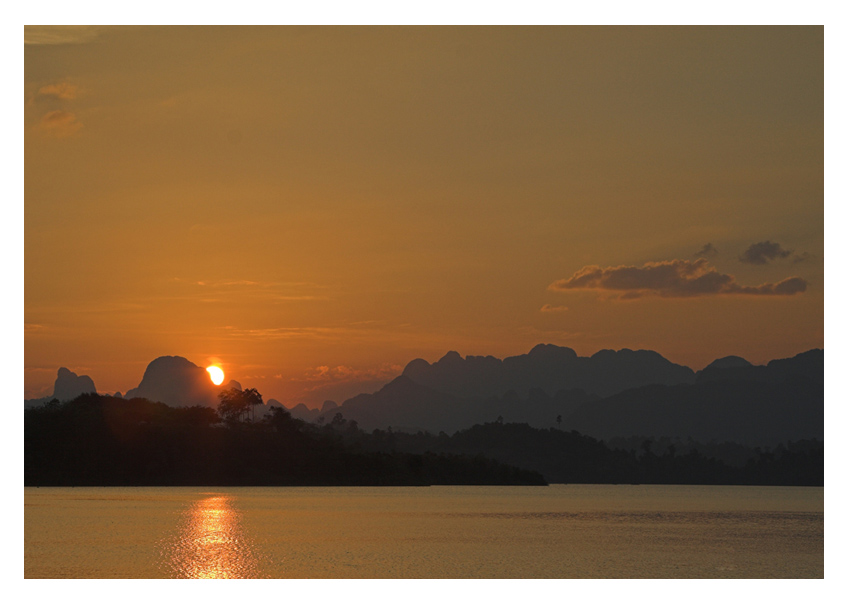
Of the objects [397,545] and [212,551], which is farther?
[397,545]

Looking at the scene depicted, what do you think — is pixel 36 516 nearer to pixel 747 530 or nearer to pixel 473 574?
pixel 473 574

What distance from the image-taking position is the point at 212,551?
75250mm

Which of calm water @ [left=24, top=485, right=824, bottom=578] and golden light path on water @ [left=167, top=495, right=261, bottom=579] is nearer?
golden light path on water @ [left=167, top=495, right=261, bottom=579]

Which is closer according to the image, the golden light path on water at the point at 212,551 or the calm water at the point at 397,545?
the golden light path on water at the point at 212,551

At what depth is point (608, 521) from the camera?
4995 inches

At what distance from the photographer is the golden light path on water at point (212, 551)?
201 feet

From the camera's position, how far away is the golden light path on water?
61344 millimetres
